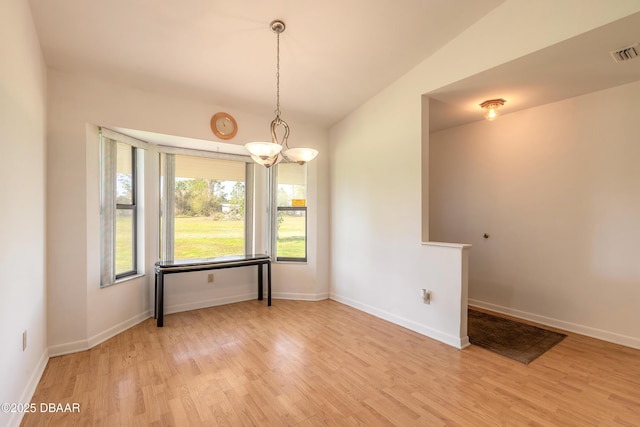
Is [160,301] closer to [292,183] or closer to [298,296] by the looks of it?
[298,296]

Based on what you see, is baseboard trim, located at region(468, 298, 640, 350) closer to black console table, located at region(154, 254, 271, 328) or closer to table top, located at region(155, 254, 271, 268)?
black console table, located at region(154, 254, 271, 328)

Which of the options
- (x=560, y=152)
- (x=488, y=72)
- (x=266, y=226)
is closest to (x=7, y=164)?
(x=266, y=226)

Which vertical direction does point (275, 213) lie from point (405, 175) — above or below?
below

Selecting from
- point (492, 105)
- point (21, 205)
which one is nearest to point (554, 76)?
point (492, 105)

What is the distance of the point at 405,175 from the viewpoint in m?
3.43

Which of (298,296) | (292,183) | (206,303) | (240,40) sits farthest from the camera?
(292,183)

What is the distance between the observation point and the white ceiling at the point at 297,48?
231 centimetres

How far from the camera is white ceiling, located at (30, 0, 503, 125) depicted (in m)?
2.33

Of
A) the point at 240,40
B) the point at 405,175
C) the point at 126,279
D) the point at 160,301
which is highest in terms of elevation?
the point at 240,40

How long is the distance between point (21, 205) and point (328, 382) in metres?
2.59

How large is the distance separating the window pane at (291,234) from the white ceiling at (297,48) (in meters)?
1.88

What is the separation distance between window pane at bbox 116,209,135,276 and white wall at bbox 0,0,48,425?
0.83m

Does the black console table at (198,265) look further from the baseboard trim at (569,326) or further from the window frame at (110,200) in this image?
the baseboard trim at (569,326)

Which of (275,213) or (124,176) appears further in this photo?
(275,213)
